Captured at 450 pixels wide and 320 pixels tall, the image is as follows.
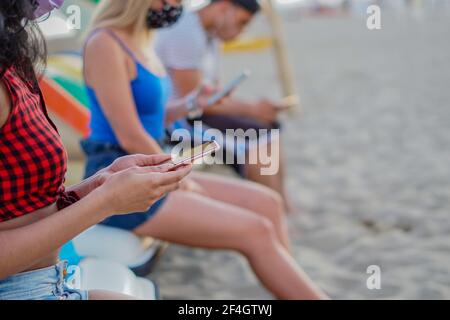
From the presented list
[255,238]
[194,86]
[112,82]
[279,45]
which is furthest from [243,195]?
[279,45]

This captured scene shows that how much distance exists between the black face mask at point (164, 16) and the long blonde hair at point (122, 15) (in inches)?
0.8

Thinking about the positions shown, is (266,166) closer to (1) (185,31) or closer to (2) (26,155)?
(1) (185,31)

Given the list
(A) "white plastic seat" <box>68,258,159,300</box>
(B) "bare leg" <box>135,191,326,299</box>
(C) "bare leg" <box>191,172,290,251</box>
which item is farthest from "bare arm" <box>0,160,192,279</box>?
(C) "bare leg" <box>191,172,290,251</box>

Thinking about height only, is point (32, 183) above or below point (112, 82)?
below

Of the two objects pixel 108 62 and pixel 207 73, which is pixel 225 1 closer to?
pixel 207 73

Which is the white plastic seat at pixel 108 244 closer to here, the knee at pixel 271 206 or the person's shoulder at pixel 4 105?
the knee at pixel 271 206

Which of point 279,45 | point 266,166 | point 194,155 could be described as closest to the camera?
point 194,155

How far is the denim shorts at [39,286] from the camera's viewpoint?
3.17 ft

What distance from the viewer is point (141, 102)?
66.1 inches

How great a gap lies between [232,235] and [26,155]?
0.77 meters

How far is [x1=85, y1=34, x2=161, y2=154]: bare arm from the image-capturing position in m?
1.55

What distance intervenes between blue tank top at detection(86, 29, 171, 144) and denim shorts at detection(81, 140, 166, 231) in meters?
0.02

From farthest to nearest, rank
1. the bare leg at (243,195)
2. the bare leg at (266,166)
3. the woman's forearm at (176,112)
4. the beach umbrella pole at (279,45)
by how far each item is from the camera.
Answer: the beach umbrella pole at (279,45) → the bare leg at (266,166) → the woman's forearm at (176,112) → the bare leg at (243,195)

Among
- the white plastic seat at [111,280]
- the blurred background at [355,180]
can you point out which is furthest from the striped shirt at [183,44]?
the white plastic seat at [111,280]
